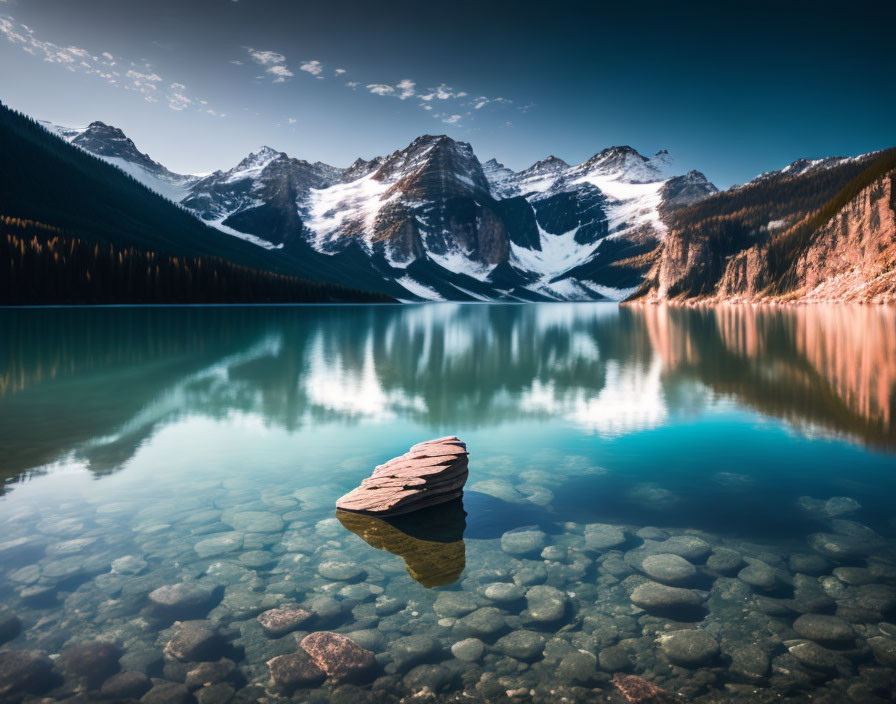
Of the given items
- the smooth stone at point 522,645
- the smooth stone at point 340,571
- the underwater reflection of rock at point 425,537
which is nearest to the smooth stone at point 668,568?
the smooth stone at point 522,645

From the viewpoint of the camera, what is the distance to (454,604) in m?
7.28

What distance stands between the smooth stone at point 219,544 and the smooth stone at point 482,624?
4.15 m

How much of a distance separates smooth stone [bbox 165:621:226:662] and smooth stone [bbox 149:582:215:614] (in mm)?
363

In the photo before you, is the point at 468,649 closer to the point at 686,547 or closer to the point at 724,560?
the point at 686,547

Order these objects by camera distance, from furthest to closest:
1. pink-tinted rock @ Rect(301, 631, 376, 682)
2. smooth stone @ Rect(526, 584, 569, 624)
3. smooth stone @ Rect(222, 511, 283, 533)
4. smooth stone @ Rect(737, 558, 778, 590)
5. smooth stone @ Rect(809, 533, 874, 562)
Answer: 1. smooth stone @ Rect(222, 511, 283, 533)
2. smooth stone @ Rect(809, 533, 874, 562)
3. smooth stone @ Rect(737, 558, 778, 590)
4. smooth stone @ Rect(526, 584, 569, 624)
5. pink-tinted rock @ Rect(301, 631, 376, 682)

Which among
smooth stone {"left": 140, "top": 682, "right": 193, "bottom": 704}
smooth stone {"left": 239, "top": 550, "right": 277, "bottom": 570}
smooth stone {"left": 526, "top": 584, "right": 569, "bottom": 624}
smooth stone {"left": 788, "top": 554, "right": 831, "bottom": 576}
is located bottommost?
smooth stone {"left": 140, "top": 682, "right": 193, "bottom": 704}

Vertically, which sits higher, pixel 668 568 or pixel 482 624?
pixel 668 568

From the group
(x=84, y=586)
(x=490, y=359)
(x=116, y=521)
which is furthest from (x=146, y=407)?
(x=490, y=359)

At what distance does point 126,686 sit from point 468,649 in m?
3.75

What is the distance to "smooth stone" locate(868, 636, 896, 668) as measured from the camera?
603 centimetres

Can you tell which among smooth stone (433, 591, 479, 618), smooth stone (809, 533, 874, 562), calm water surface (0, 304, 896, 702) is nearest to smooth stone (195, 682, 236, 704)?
calm water surface (0, 304, 896, 702)

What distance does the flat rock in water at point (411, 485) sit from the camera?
33.6ft

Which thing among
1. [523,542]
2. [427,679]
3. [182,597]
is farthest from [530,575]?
[182,597]

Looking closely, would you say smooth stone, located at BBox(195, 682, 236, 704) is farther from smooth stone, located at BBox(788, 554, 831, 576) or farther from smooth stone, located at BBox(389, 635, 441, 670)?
smooth stone, located at BBox(788, 554, 831, 576)
